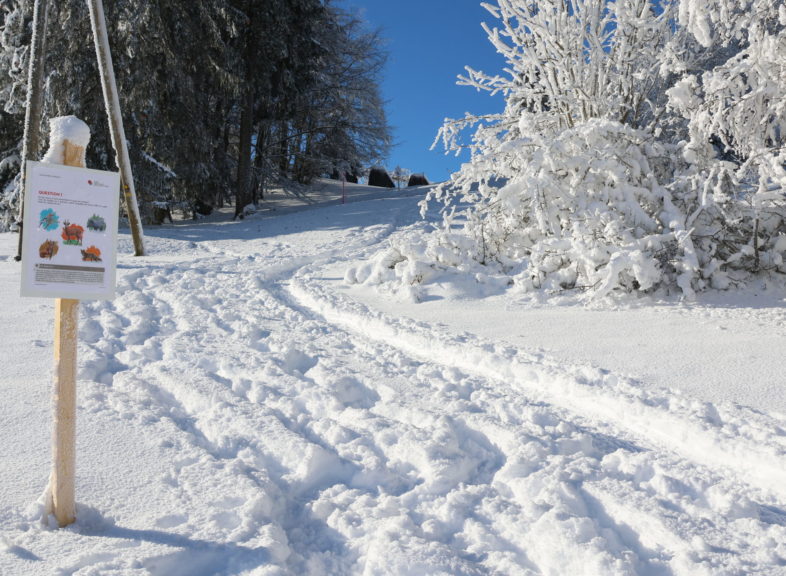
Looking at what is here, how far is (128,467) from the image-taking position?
297 cm

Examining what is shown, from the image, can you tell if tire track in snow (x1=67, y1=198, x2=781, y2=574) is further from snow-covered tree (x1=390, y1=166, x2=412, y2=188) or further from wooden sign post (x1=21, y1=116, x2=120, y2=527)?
snow-covered tree (x1=390, y1=166, x2=412, y2=188)

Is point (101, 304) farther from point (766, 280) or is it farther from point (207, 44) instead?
point (207, 44)

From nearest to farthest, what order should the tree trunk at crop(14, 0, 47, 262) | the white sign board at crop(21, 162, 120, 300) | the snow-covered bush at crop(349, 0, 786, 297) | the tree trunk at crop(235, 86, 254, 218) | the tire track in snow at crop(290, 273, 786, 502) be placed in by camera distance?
the white sign board at crop(21, 162, 120, 300), the tire track in snow at crop(290, 273, 786, 502), the snow-covered bush at crop(349, 0, 786, 297), the tree trunk at crop(14, 0, 47, 262), the tree trunk at crop(235, 86, 254, 218)

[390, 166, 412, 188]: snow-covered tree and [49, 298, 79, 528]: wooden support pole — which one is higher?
[390, 166, 412, 188]: snow-covered tree

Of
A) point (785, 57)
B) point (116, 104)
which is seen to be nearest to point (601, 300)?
point (785, 57)

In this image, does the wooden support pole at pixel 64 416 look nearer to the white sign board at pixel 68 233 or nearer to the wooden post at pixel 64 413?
the wooden post at pixel 64 413

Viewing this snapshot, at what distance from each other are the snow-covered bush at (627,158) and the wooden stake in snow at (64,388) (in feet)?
15.3

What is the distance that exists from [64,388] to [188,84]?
15.1 m

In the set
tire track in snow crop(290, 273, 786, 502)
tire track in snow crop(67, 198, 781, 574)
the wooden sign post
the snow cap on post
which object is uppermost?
the snow cap on post

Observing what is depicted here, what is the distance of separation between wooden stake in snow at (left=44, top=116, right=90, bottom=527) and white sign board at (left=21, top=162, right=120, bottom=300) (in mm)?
140

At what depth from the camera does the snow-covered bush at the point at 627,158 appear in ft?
17.6

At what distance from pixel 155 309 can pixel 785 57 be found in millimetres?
6643

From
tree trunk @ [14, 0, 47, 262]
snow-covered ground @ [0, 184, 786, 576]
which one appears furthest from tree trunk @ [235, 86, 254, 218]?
snow-covered ground @ [0, 184, 786, 576]

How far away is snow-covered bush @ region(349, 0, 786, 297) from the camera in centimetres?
538
